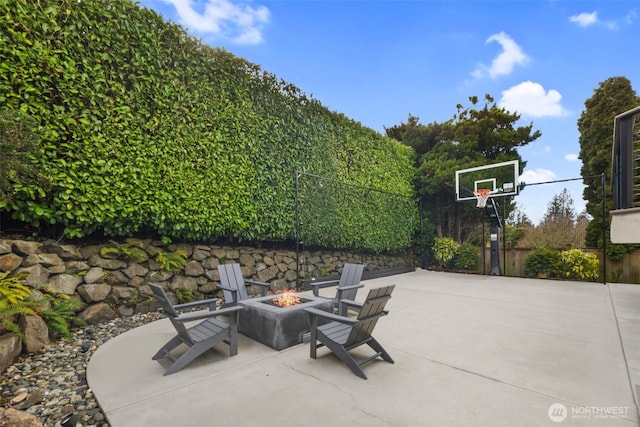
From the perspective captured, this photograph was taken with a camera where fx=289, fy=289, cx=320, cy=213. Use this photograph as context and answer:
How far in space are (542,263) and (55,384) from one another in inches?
424

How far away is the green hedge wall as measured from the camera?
356 centimetres

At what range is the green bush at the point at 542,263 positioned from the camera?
8391 millimetres

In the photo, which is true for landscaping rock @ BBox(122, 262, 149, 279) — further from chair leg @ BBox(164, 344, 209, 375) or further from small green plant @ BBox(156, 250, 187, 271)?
chair leg @ BBox(164, 344, 209, 375)

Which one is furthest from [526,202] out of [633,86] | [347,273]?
[347,273]

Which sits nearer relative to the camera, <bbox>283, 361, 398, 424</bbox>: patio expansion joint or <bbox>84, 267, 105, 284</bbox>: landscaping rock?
<bbox>283, 361, 398, 424</bbox>: patio expansion joint

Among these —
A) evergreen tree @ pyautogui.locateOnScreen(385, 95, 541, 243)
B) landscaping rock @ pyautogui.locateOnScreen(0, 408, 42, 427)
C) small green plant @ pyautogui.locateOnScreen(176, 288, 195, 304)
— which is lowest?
small green plant @ pyautogui.locateOnScreen(176, 288, 195, 304)

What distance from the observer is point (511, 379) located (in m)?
2.47

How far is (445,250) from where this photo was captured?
10.3 meters

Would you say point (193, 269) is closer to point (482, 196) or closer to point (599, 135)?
point (482, 196)

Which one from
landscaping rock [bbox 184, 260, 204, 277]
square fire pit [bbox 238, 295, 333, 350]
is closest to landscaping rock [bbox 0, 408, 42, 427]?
square fire pit [bbox 238, 295, 333, 350]

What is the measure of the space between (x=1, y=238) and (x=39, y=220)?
0.46 m

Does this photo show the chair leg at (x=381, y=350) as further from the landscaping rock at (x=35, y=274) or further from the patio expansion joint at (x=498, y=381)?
the landscaping rock at (x=35, y=274)

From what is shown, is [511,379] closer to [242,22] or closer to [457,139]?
[242,22]

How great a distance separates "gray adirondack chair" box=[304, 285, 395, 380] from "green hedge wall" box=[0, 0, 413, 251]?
3.26 m
